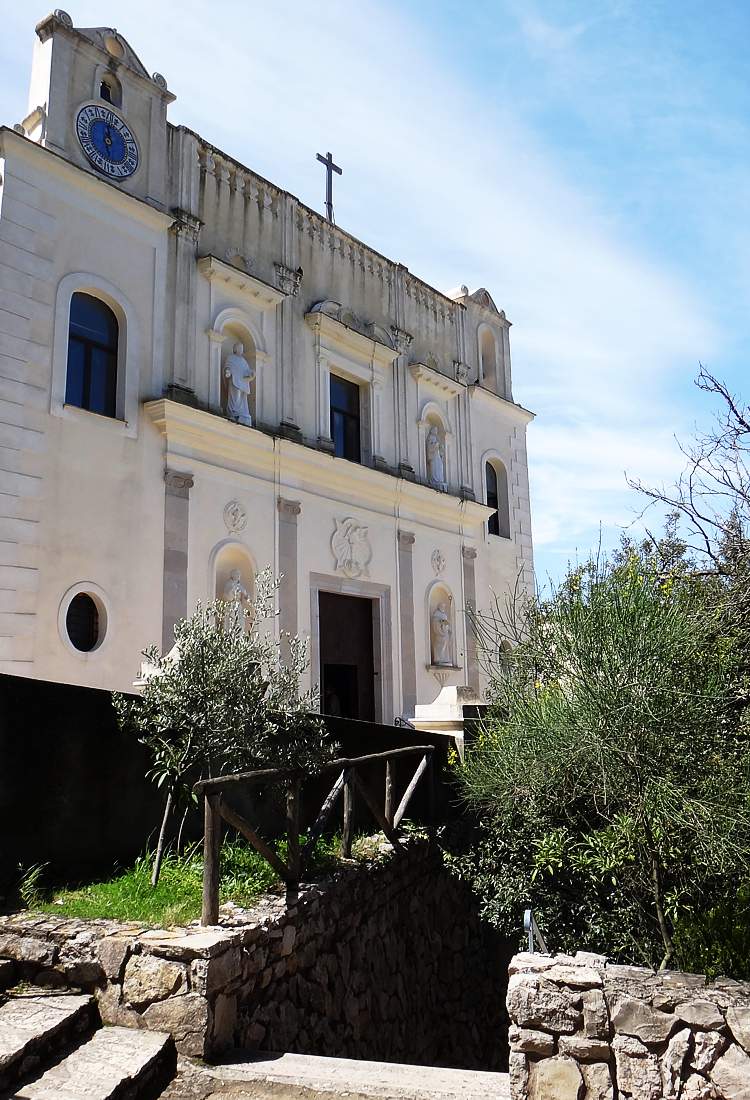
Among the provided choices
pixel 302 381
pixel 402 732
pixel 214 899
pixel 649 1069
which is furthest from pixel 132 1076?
pixel 302 381

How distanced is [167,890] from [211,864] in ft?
2.77

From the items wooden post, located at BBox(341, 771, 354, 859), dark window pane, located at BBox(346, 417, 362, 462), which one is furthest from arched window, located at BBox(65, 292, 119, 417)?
wooden post, located at BBox(341, 771, 354, 859)

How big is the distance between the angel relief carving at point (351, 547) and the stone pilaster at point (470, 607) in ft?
8.04

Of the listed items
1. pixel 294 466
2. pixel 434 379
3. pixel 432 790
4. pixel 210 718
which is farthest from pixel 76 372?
Answer: pixel 434 379

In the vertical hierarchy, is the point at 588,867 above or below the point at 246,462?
below

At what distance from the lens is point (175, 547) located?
11.7m

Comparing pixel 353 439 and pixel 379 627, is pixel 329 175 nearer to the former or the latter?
pixel 353 439

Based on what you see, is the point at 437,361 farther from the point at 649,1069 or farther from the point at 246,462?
the point at 649,1069

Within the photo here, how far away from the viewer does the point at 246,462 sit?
512 inches

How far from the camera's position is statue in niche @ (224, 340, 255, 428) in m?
13.0

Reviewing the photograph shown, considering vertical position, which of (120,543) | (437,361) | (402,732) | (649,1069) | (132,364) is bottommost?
(649,1069)

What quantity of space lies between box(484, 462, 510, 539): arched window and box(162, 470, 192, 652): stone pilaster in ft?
29.3

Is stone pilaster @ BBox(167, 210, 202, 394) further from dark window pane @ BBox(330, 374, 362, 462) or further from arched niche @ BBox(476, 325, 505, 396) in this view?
arched niche @ BBox(476, 325, 505, 396)

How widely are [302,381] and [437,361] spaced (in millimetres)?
4472
